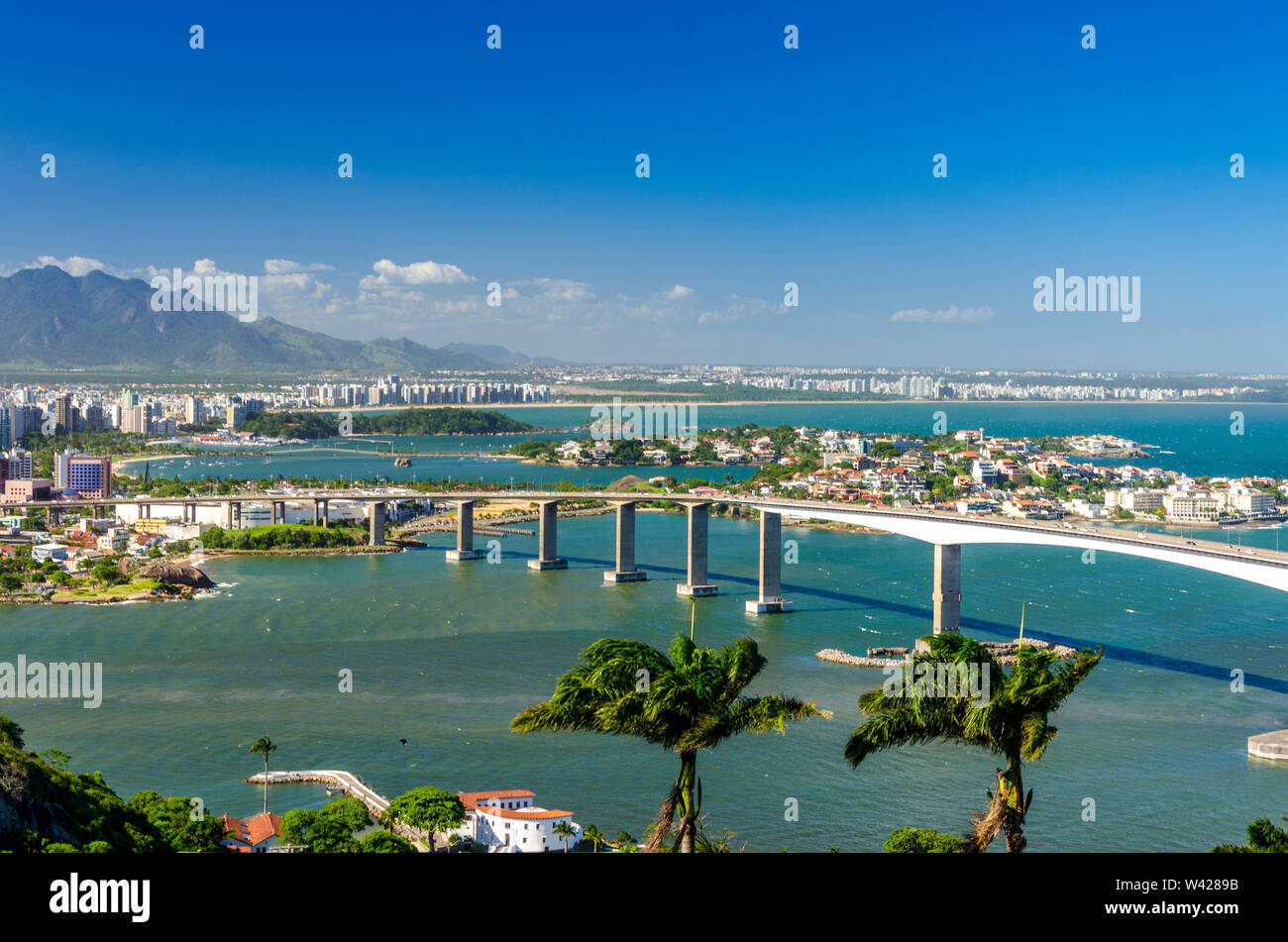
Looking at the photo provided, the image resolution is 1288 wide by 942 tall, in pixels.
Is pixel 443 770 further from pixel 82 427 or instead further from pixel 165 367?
pixel 165 367

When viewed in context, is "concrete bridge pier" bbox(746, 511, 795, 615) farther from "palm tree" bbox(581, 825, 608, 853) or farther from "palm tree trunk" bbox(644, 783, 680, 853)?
"palm tree trunk" bbox(644, 783, 680, 853)

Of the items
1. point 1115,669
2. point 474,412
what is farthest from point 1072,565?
point 474,412

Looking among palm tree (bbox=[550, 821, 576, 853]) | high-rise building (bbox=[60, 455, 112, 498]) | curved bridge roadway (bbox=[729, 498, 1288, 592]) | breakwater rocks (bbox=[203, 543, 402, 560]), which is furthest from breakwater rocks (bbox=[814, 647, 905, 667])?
high-rise building (bbox=[60, 455, 112, 498])

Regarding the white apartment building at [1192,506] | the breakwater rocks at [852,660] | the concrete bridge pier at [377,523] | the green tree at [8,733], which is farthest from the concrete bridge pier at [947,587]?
the white apartment building at [1192,506]

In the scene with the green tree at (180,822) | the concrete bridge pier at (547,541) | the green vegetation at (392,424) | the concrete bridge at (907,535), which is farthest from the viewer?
the green vegetation at (392,424)

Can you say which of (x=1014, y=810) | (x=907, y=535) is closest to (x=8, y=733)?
(x=1014, y=810)

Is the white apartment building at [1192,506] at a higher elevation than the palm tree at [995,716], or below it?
below

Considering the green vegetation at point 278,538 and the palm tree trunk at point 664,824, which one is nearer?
the palm tree trunk at point 664,824

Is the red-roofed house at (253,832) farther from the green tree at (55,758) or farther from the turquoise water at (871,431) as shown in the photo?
the turquoise water at (871,431)
